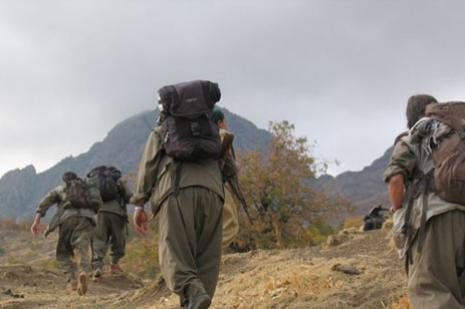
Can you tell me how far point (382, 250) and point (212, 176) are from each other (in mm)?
6268

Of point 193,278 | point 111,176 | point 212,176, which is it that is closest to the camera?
point 193,278

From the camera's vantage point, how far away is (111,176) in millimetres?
13664

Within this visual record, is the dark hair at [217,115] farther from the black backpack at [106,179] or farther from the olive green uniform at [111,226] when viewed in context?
the olive green uniform at [111,226]

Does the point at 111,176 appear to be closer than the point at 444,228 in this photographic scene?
No

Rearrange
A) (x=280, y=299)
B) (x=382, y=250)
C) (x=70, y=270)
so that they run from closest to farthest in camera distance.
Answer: (x=280, y=299)
(x=382, y=250)
(x=70, y=270)

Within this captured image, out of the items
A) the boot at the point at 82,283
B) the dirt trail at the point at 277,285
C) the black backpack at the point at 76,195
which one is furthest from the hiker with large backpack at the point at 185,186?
the black backpack at the point at 76,195

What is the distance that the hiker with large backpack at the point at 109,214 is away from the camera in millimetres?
13608

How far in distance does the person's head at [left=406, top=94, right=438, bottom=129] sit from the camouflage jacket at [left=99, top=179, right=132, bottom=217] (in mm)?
9241

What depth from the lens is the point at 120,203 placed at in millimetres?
14047

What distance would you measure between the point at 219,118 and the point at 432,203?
2.23 metres

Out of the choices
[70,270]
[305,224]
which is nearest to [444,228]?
[70,270]

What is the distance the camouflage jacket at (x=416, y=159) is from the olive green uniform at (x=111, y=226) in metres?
9.44

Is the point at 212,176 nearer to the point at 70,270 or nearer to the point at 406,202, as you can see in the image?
the point at 406,202

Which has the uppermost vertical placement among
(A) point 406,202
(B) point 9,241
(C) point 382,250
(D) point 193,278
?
(A) point 406,202
